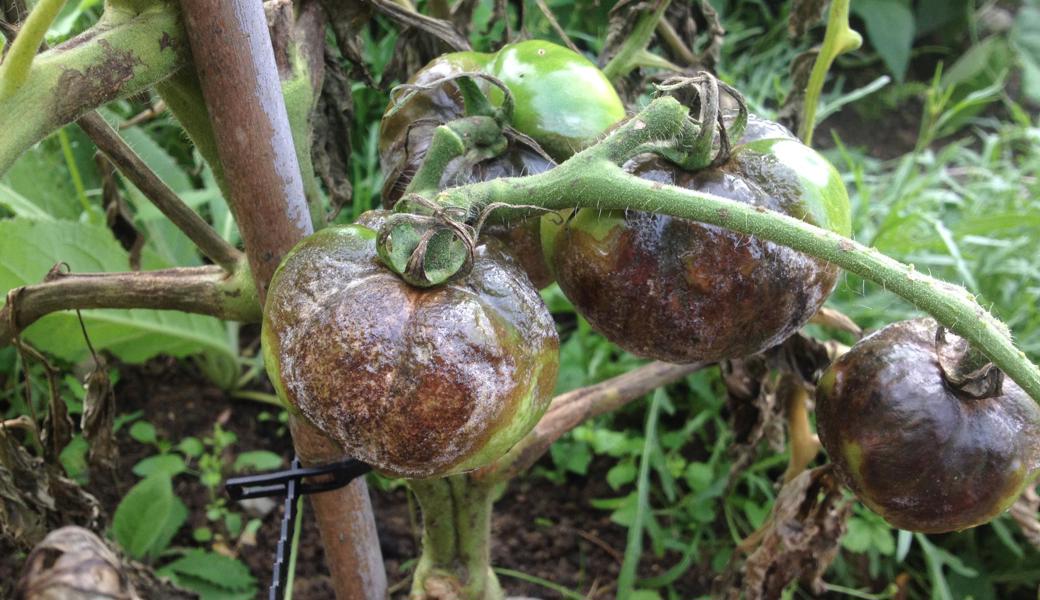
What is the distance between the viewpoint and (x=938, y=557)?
1876 mm

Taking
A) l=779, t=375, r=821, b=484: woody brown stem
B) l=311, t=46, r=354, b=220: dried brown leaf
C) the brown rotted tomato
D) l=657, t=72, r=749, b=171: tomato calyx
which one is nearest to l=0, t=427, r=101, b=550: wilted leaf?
l=311, t=46, r=354, b=220: dried brown leaf

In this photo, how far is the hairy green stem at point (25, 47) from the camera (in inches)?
26.1

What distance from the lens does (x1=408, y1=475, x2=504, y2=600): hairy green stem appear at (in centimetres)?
116

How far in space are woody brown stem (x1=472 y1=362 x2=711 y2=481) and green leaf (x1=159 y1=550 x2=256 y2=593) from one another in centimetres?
82

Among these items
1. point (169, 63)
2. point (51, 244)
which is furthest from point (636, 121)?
point (51, 244)

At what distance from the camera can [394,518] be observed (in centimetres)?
200

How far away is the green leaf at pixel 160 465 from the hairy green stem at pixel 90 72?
4.24ft

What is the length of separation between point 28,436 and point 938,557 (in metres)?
1.99

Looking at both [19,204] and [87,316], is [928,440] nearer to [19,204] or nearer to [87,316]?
[87,316]

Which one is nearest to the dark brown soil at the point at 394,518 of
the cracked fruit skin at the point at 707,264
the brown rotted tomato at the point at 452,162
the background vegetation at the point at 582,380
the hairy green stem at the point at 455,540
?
the background vegetation at the point at 582,380

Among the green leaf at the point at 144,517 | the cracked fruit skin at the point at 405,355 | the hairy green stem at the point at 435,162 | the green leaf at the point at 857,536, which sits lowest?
the green leaf at the point at 857,536

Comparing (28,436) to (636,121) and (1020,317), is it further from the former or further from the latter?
(1020,317)

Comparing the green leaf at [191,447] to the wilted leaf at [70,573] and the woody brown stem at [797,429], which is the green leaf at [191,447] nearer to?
the wilted leaf at [70,573]

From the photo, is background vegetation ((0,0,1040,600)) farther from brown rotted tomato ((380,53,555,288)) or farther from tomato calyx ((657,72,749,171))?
tomato calyx ((657,72,749,171))
